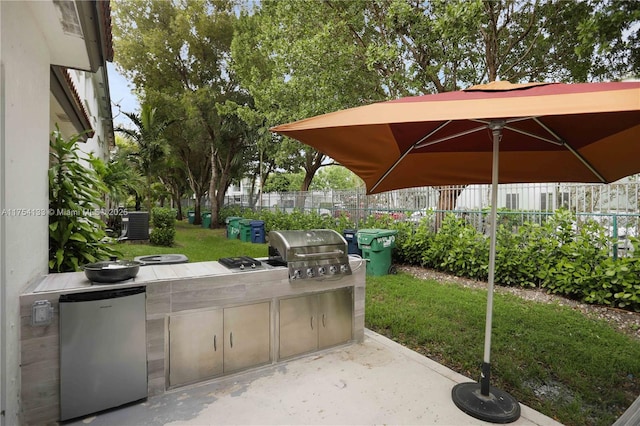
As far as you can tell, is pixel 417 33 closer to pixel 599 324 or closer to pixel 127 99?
pixel 599 324

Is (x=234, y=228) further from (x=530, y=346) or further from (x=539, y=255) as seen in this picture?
(x=530, y=346)

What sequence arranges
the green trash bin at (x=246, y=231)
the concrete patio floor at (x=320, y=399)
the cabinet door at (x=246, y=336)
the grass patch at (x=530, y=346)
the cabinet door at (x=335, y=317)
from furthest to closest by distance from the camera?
the green trash bin at (x=246, y=231)
the cabinet door at (x=335, y=317)
the cabinet door at (x=246, y=336)
the grass patch at (x=530, y=346)
the concrete patio floor at (x=320, y=399)

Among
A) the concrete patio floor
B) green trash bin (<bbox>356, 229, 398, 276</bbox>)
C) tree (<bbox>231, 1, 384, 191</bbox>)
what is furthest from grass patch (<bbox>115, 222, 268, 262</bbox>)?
the concrete patio floor

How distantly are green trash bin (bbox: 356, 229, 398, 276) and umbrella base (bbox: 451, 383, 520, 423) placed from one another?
4147mm

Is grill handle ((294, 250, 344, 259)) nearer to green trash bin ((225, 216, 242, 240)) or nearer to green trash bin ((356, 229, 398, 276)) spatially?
green trash bin ((356, 229, 398, 276))

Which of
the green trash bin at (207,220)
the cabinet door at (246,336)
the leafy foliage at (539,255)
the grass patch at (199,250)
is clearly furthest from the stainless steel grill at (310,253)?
the green trash bin at (207,220)

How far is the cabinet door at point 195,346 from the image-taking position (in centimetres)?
274

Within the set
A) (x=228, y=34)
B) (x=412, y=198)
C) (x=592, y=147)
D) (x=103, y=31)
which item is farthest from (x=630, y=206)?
(x=228, y=34)

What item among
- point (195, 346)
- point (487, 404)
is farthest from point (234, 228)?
point (487, 404)

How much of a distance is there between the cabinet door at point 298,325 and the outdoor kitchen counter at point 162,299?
7 cm

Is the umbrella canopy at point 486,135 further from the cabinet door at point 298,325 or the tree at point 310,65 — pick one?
the tree at point 310,65

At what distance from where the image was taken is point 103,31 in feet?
8.50

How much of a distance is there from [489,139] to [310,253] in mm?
2106

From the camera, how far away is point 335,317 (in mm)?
3590
